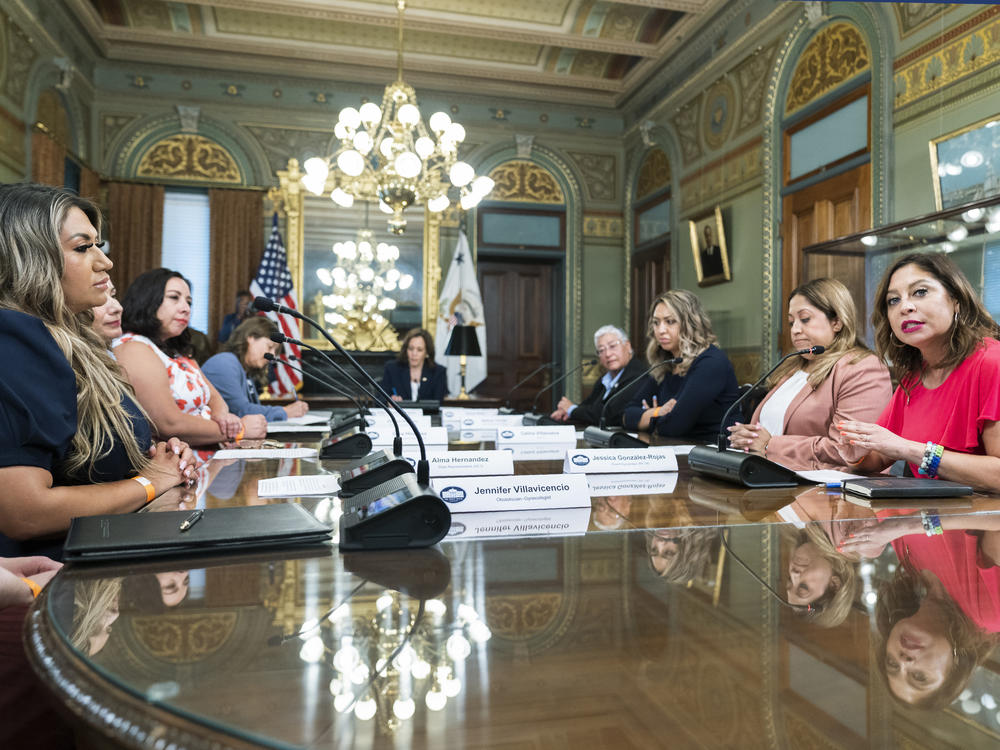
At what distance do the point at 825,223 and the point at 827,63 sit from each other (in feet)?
3.69

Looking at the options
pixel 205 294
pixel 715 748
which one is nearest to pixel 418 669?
pixel 715 748

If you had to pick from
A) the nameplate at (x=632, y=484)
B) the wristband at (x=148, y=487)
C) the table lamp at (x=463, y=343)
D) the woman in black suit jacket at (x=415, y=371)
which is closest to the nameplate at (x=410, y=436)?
the nameplate at (x=632, y=484)

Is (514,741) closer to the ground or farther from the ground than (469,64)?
closer to the ground

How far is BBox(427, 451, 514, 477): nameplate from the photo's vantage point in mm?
1587

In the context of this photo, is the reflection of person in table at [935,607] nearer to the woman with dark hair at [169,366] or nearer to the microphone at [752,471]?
the microphone at [752,471]

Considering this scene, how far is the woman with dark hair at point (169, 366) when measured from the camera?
2.23 metres

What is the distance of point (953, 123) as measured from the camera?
155 inches

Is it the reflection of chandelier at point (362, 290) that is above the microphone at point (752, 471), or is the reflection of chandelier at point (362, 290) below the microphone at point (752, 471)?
above

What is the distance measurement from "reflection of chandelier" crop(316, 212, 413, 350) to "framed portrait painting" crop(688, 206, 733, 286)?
305 cm

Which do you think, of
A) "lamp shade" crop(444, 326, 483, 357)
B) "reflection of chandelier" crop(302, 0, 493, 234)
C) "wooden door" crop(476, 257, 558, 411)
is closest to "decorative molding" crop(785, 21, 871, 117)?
"reflection of chandelier" crop(302, 0, 493, 234)

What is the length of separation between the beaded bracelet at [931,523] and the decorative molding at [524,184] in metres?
7.03

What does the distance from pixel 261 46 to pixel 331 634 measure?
7.48 metres

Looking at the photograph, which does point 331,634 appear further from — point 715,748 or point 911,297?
point 911,297

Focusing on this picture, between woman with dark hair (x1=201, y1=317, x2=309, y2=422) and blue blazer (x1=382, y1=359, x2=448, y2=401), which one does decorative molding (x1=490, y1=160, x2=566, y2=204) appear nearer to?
blue blazer (x1=382, y1=359, x2=448, y2=401)
